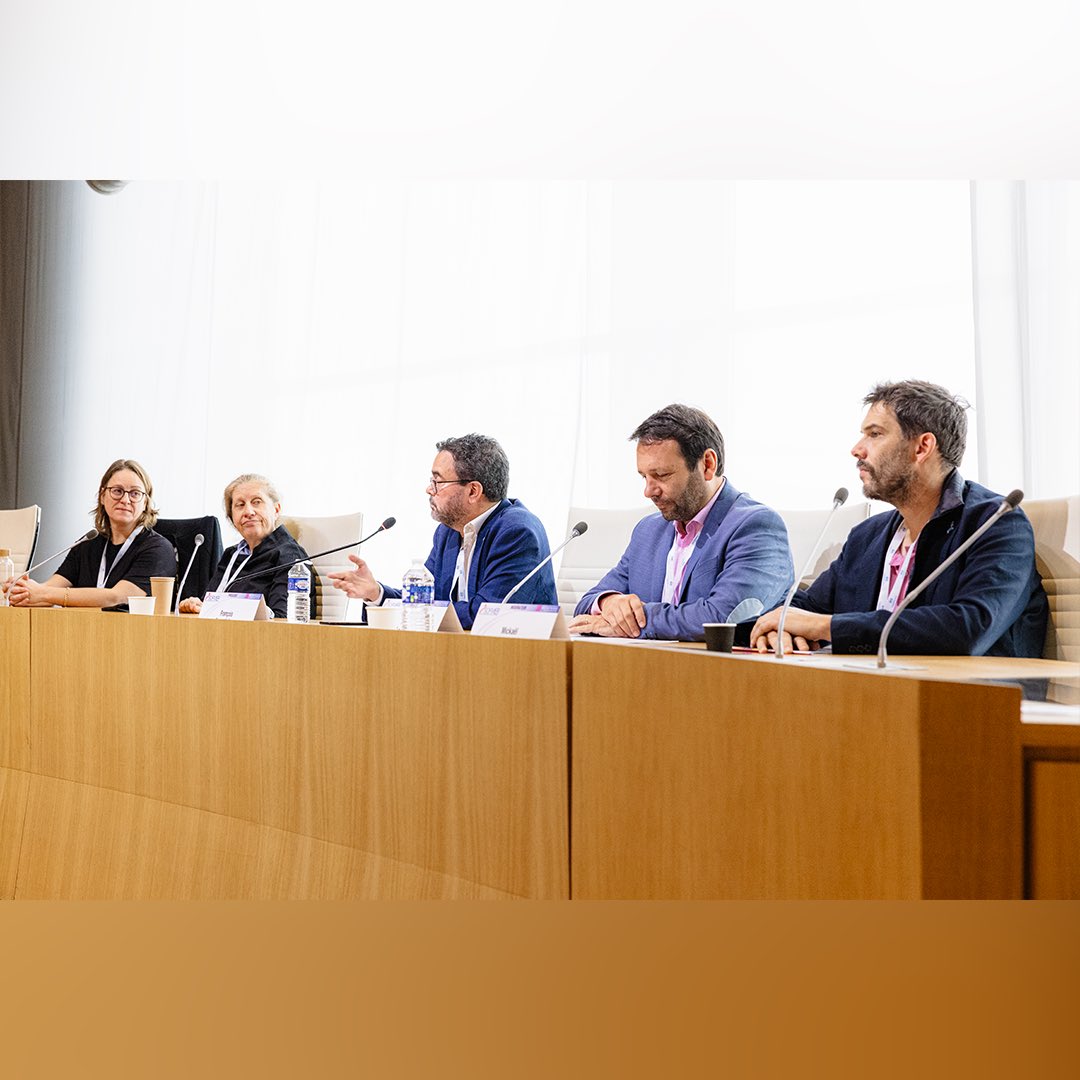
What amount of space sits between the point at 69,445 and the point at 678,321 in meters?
3.82

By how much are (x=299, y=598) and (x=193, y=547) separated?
61.4 inches

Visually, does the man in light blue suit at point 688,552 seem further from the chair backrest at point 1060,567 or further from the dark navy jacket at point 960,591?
the chair backrest at point 1060,567

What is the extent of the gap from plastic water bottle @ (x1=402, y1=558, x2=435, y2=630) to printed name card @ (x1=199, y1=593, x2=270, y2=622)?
31 centimetres

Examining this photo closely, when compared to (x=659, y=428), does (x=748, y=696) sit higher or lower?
lower

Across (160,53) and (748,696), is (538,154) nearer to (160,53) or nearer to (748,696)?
(160,53)

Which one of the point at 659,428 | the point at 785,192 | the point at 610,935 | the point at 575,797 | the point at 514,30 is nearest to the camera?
the point at 610,935

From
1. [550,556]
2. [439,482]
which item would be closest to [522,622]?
[550,556]

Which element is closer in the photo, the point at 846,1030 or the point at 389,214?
the point at 846,1030

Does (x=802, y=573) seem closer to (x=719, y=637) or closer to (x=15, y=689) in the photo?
(x=719, y=637)

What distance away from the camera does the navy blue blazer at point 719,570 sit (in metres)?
2.67

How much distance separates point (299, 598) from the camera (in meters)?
2.78

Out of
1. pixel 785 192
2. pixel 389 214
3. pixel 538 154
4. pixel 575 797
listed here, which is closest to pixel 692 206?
pixel 785 192

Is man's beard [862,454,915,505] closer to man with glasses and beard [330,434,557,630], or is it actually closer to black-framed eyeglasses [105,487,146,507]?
Answer: man with glasses and beard [330,434,557,630]

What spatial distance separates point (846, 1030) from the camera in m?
0.81
